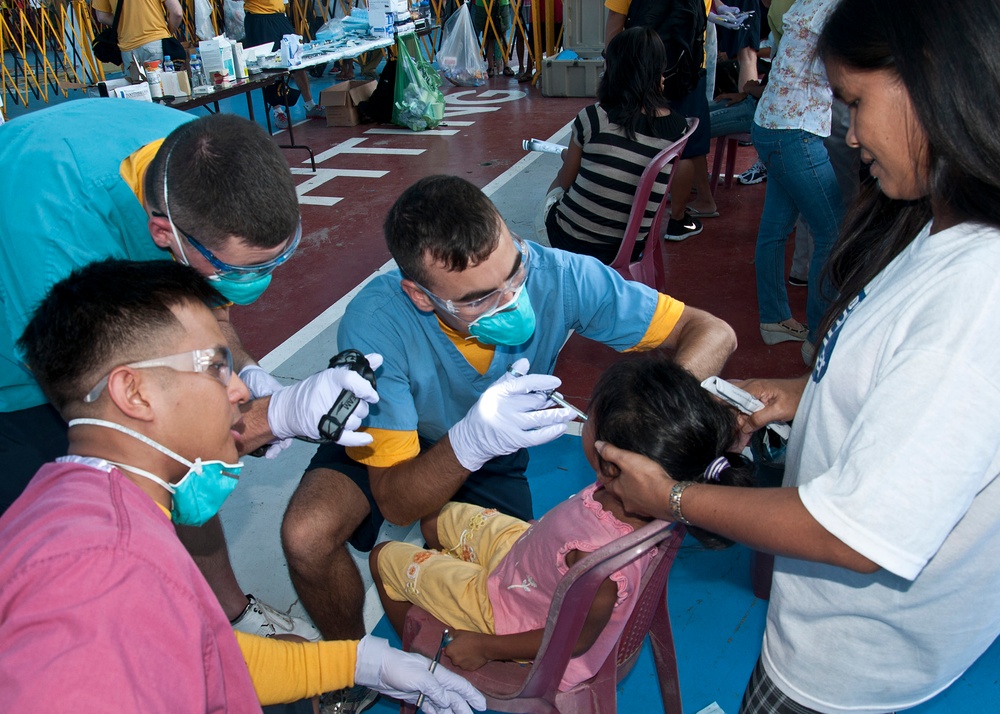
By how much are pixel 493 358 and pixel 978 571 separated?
1301 mm

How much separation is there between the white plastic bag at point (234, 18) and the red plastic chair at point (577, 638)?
970 cm

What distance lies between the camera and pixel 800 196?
3330mm

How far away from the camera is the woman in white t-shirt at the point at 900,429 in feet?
3.10

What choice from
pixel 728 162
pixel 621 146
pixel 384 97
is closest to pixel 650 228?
pixel 621 146

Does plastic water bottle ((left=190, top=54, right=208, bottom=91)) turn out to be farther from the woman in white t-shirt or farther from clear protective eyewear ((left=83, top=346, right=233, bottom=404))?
the woman in white t-shirt

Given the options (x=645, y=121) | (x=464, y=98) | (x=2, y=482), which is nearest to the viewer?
(x=2, y=482)

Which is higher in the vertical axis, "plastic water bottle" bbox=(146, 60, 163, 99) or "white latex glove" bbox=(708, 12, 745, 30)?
"white latex glove" bbox=(708, 12, 745, 30)

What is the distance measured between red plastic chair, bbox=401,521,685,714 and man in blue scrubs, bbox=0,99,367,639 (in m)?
0.74

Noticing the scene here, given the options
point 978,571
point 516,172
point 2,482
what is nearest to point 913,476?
point 978,571

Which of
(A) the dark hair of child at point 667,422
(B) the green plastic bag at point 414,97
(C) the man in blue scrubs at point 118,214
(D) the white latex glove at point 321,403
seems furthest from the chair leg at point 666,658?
(B) the green plastic bag at point 414,97

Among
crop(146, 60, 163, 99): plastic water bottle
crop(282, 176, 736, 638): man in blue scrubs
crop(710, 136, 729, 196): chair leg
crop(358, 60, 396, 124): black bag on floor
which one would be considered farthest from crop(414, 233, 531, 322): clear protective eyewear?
crop(358, 60, 396, 124): black bag on floor

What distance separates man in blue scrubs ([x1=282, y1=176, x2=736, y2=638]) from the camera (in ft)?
5.98

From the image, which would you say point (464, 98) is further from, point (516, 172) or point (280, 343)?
point (280, 343)

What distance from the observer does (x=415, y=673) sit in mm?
1628
